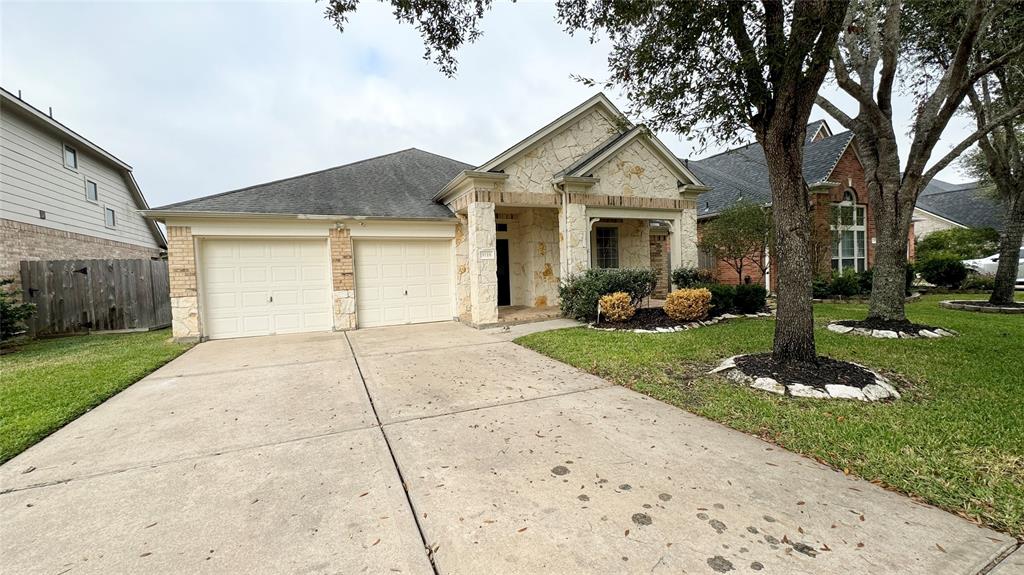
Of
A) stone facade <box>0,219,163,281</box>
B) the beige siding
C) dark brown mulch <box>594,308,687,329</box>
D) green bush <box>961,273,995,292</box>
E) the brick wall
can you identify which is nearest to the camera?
the brick wall

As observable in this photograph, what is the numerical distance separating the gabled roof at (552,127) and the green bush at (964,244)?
16761 mm

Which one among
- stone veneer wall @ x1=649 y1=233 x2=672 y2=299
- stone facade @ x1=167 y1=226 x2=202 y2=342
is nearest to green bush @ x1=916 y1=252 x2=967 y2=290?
stone veneer wall @ x1=649 y1=233 x2=672 y2=299

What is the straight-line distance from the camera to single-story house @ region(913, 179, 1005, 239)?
72.6 feet

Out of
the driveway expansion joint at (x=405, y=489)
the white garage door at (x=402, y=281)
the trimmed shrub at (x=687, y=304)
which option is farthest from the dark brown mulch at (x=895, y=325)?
the white garage door at (x=402, y=281)

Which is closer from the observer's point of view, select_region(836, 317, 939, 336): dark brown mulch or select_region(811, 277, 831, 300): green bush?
select_region(836, 317, 939, 336): dark brown mulch

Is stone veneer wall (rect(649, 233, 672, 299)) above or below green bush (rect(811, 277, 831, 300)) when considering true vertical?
above

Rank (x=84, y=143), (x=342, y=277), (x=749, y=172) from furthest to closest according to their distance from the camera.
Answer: (x=749, y=172) < (x=84, y=143) < (x=342, y=277)

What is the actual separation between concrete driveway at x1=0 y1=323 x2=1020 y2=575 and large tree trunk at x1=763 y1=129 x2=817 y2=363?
211 centimetres

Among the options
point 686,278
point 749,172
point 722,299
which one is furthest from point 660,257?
point 749,172

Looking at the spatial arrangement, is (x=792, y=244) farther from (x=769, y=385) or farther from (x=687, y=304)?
(x=687, y=304)

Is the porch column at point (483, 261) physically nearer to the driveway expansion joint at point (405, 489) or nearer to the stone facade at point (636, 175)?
the stone facade at point (636, 175)

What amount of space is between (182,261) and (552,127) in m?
8.93

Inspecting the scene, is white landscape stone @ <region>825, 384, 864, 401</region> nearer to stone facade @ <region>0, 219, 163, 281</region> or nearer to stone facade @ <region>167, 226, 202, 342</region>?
stone facade @ <region>167, 226, 202, 342</region>

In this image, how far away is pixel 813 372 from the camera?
473cm
